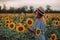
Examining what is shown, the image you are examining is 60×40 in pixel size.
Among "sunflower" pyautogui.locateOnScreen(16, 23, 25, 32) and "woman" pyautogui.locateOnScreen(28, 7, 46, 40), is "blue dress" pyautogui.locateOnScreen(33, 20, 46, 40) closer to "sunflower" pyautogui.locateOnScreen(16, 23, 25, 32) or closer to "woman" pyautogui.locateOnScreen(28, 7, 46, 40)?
"woman" pyautogui.locateOnScreen(28, 7, 46, 40)

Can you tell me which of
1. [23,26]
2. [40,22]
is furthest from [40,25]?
[23,26]

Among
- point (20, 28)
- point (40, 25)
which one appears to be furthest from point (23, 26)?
point (40, 25)

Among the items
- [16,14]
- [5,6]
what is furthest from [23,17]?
[5,6]

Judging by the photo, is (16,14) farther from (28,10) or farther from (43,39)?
(43,39)

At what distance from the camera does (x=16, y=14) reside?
1.46 meters

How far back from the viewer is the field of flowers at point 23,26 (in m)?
1.31

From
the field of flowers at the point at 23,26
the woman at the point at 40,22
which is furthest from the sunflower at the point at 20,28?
the woman at the point at 40,22

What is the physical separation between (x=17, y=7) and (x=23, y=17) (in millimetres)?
121

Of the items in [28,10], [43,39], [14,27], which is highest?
[28,10]

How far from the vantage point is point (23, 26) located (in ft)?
4.20

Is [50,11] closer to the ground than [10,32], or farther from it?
farther from it

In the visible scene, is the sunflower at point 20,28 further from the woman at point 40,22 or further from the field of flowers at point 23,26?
the woman at point 40,22

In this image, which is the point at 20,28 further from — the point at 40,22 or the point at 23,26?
the point at 40,22

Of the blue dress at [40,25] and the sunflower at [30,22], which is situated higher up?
the sunflower at [30,22]
